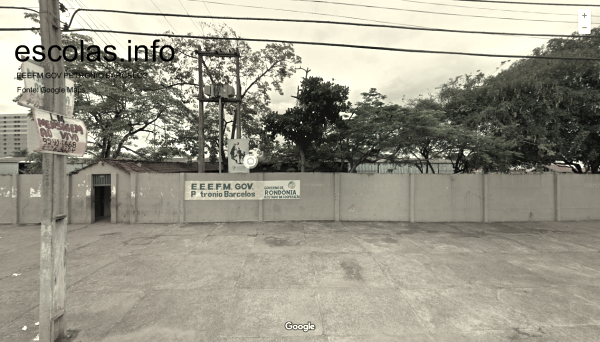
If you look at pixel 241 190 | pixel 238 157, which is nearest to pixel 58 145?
pixel 241 190

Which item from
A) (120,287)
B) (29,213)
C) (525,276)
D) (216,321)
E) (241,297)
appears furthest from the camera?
(29,213)

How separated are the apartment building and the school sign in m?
138

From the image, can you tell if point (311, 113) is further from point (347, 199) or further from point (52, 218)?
point (52, 218)

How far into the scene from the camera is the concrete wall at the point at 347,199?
9945 mm

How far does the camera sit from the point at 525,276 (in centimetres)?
503

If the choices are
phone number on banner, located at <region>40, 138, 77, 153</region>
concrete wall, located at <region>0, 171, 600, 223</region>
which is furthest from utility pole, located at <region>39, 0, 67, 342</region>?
concrete wall, located at <region>0, 171, 600, 223</region>

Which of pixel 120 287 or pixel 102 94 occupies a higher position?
pixel 102 94

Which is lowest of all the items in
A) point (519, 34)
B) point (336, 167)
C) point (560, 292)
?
point (560, 292)

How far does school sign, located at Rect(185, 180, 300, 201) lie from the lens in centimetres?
1002

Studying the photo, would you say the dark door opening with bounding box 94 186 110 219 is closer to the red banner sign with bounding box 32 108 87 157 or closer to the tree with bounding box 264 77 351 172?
the tree with bounding box 264 77 351 172

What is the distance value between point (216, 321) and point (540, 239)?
34.2ft

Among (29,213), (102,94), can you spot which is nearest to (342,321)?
(29,213)

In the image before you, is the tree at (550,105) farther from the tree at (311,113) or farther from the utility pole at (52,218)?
the utility pole at (52,218)

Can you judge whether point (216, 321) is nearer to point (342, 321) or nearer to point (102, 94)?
point (342, 321)
